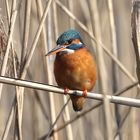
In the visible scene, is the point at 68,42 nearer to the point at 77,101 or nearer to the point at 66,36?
the point at 66,36

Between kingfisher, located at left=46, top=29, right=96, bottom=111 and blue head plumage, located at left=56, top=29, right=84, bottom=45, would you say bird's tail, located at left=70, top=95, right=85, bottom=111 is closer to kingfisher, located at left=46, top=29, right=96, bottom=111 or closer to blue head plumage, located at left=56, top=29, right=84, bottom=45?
kingfisher, located at left=46, top=29, right=96, bottom=111

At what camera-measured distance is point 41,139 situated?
2387mm

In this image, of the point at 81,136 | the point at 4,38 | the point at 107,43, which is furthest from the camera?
the point at 107,43

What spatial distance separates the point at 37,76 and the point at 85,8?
551 mm

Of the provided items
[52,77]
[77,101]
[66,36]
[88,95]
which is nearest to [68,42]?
[66,36]

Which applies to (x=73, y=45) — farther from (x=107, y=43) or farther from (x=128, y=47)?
(x=128, y=47)

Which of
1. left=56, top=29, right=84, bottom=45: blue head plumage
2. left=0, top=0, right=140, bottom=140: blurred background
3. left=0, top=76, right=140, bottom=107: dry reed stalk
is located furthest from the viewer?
left=0, top=0, right=140, bottom=140: blurred background

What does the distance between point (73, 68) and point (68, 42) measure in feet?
0.42

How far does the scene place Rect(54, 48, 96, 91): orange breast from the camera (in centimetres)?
197

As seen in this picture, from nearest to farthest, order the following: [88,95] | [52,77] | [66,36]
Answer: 1. [88,95]
2. [66,36]
3. [52,77]

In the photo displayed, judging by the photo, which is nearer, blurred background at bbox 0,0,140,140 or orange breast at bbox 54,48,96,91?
orange breast at bbox 54,48,96,91

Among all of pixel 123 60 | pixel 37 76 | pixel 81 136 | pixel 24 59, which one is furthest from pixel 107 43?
pixel 24 59

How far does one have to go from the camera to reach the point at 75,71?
199 cm

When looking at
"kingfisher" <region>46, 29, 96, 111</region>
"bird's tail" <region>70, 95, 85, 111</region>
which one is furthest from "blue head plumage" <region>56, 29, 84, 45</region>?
"bird's tail" <region>70, 95, 85, 111</region>
